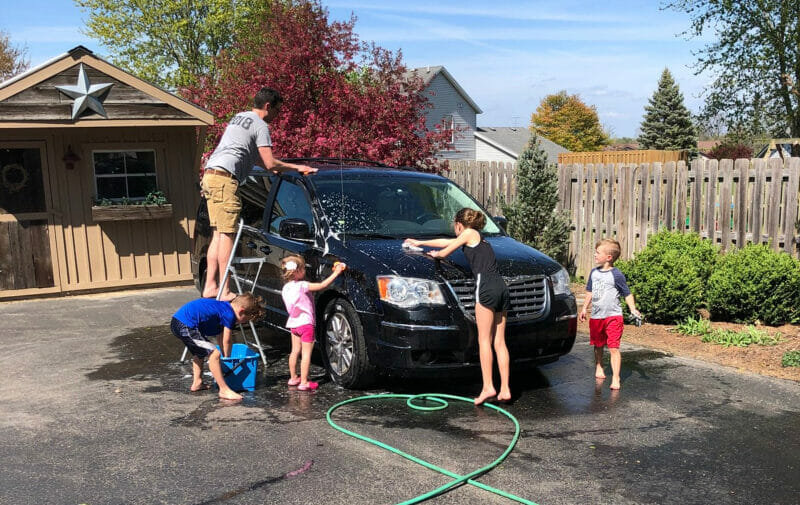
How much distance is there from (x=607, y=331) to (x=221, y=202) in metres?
3.67

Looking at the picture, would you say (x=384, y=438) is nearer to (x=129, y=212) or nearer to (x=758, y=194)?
(x=758, y=194)

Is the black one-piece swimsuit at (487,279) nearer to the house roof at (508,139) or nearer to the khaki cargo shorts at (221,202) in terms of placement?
the khaki cargo shorts at (221,202)

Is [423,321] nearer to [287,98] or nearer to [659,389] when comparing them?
[659,389]

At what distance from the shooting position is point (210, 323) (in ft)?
17.6

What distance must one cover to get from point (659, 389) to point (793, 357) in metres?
1.74

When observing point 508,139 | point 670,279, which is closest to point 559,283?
point 670,279

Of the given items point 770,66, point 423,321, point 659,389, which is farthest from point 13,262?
point 770,66

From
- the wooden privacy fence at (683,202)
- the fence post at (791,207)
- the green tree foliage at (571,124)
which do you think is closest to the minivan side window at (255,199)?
the wooden privacy fence at (683,202)

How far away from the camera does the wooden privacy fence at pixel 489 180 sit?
502 inches

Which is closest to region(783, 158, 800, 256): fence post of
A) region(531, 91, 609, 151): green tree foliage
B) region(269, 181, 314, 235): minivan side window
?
region(269, 181, 314, 235): minivan side window

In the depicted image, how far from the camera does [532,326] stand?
5.45m

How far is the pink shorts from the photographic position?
566cm

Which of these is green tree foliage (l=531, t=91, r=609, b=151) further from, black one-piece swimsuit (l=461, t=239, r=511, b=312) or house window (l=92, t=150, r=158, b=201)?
Answer: black one-piece swimsuit (l=461, t=239, r=511, b=312)

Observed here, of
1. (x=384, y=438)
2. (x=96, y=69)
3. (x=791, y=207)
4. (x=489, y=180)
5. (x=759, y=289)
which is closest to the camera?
(x=384, y=438)
